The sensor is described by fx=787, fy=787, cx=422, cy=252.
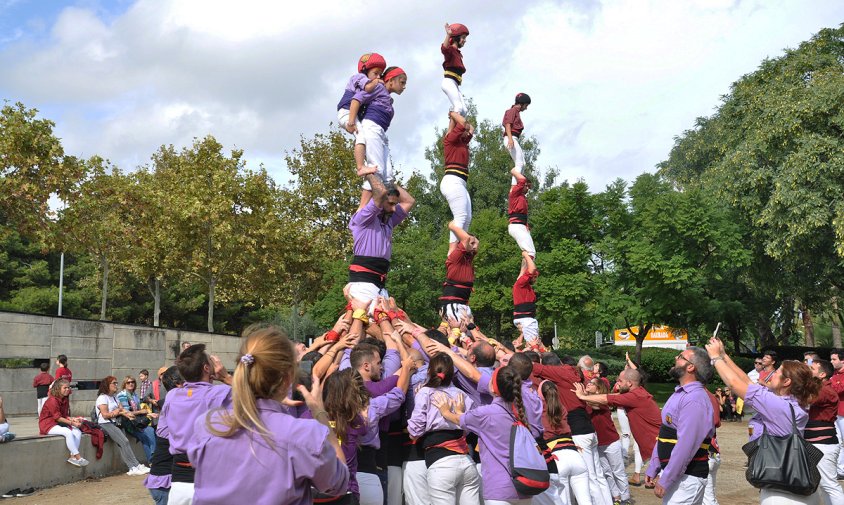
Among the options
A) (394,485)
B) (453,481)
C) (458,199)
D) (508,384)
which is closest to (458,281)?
(458,199)

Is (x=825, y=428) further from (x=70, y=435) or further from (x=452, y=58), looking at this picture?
(x=70, y=435)

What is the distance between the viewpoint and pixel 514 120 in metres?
13.9

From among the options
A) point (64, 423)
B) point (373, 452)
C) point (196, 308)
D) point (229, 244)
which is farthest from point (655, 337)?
point (373, 452)

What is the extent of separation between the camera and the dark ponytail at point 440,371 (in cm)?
639

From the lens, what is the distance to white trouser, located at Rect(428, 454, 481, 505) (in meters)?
6.27

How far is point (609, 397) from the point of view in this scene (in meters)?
8.62

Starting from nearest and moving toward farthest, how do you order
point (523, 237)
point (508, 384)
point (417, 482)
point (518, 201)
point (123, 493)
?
point (508, 384)
point (417, 482)
point (123, 493)
point (523, 237)
point (518, 201)

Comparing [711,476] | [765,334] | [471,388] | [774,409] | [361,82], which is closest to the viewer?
[774,409]

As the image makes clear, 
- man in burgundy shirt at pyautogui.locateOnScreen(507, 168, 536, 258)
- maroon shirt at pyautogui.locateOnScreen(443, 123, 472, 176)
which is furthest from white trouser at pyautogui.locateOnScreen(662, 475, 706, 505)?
man in burgundy shirt at pyautogui.locateOnScreen(507, 168, 536, 258)

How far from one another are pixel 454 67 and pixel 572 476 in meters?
6.37

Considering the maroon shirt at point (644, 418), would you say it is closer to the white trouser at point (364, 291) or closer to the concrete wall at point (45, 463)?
the white trouser at point (364, 291)

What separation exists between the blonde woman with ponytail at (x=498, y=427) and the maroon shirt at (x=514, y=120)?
844cm

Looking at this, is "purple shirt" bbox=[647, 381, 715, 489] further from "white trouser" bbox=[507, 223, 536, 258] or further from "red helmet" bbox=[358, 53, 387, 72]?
"white trouser" bbox=[507, 223, 536, 258]

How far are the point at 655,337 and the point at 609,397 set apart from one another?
61.4 m
